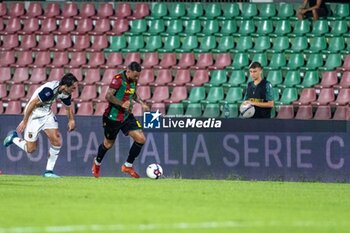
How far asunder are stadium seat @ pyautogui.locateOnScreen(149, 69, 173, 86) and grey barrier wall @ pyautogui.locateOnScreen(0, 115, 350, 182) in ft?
10.5

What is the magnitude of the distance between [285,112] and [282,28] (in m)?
4.09

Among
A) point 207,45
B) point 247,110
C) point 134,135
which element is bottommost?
point 134,135

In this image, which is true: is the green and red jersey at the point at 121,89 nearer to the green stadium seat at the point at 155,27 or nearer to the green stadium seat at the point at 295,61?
the green stadium seat at the point at 295,61

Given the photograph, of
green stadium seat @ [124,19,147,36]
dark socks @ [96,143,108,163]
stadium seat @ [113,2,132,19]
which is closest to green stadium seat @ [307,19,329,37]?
green stadium seat @ [124,19,147,36]

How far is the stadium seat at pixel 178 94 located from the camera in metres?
25.1

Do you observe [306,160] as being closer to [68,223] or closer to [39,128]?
[39,128]

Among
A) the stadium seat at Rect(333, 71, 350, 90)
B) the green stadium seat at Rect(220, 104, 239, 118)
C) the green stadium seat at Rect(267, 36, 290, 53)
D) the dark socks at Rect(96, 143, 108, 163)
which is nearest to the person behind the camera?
the dark socks at Rect(96, 143, 108, 163)

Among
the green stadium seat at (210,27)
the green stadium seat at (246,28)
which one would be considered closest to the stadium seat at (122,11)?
the green stadium seat at (210,27)

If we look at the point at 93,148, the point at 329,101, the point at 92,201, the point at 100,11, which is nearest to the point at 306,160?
the point at 329,101

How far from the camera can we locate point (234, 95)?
2469 cm

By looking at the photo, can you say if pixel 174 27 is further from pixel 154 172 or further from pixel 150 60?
pixel 154 172

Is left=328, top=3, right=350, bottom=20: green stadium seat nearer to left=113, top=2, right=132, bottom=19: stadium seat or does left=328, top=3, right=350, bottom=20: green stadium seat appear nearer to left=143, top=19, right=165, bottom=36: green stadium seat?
left=143, top=19, right=165, bottom=36: green stadium seat

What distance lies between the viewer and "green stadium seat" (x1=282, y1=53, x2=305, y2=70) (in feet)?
82.9

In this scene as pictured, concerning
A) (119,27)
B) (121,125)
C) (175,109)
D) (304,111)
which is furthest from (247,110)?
(119,27)
